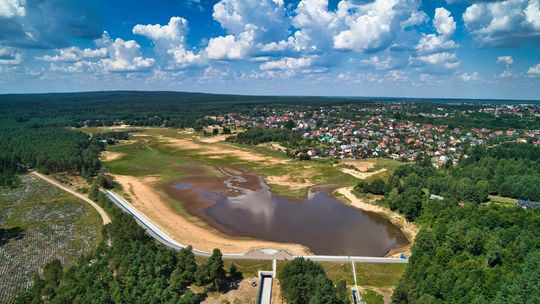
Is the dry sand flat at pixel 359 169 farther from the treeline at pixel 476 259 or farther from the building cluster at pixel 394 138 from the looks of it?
the treeline at pixel 476 259

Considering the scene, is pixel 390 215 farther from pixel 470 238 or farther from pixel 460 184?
pixel 470 238

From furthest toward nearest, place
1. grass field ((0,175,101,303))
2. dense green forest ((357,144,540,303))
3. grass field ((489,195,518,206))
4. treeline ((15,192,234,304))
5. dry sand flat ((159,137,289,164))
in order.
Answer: dry sand flat ((159,137,289,164))
grass field ((489,195,518,206))
grass field ((0,175,101,303))
treeline ((15,192,234,304))
dense green forest ((357,144,540,303))

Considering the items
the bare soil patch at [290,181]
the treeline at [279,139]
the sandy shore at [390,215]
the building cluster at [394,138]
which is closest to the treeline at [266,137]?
the treeline at [279,139]

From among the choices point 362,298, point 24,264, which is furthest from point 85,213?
point 362,298

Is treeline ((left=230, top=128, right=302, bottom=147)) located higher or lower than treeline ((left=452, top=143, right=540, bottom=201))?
lower

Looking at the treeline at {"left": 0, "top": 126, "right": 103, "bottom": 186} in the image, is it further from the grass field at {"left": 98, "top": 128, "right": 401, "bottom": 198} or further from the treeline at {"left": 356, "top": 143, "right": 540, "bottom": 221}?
the treeline at {"left": 356, "top": 143, "right": 540, "bottom": 221}

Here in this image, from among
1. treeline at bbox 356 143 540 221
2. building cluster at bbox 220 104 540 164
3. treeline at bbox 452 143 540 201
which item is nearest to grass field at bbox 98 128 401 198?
treeline at bbox 356 143 540 221
